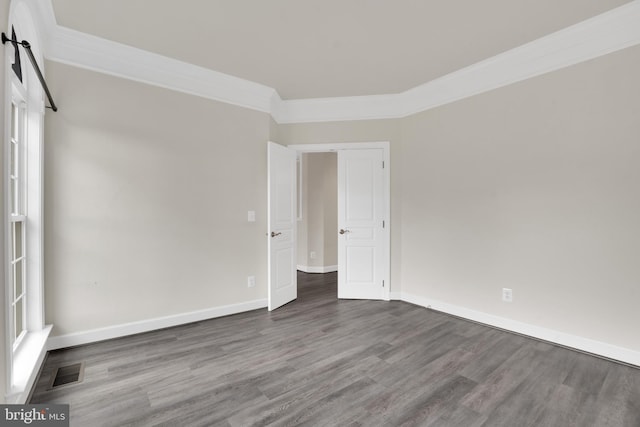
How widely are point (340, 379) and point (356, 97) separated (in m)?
3.40

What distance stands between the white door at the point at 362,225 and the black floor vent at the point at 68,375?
9.51 ft

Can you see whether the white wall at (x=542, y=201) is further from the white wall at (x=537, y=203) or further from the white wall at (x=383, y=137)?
the white wall at (x=383, y=137)

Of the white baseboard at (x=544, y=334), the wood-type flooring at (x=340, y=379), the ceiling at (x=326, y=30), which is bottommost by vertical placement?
the wood-type flooring at (x=340, y=379)

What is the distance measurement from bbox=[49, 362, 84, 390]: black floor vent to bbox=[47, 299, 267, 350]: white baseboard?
15.5 inches

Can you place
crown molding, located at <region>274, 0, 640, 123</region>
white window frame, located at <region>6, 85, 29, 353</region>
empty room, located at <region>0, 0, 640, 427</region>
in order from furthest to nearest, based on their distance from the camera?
crown molding, located at <region>274, 0, 640, 123</region> < white window frame, located at <region>6, 85, 29, 353</region> < empty room, located at <region>0, 0, 640, 427</region>

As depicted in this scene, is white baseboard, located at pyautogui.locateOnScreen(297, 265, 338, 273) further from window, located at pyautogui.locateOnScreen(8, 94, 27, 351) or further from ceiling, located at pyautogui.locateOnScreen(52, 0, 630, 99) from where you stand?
window, located at pyautogui.locateOnScreen(8, 94, 27, 351)

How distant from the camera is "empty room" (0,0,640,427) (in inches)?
81.0

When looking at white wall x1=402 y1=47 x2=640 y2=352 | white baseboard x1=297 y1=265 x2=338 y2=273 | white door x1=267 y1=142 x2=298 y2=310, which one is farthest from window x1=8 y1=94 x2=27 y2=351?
white baseboard x1=297 y1=265 x2=338 y2=273

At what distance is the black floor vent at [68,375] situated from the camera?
2174mm

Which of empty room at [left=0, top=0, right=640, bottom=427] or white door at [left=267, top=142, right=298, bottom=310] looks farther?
white door at [left=267, top=142, right=298, bottom=310]

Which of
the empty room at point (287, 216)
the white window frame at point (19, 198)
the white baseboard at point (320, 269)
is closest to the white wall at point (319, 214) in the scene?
the white baseboard at point (320, 269)

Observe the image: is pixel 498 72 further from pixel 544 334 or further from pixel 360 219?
pixel 544 334

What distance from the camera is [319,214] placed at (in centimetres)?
607

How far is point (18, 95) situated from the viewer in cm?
224
